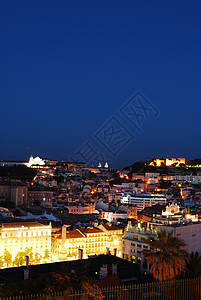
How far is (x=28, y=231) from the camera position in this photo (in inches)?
1125

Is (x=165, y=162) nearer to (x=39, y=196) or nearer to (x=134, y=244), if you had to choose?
(x=39, y=196)

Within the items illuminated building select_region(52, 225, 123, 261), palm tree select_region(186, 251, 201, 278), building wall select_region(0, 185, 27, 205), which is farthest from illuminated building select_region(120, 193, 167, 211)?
palm tree select_region(186, 251, 201, 278)

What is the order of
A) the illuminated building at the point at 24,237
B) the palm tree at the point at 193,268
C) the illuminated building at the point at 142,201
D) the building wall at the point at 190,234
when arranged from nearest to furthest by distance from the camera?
the palm tree at the point at 193,268
the building wall at the point at 190,234
the illuminated building at the point at 24,237
the illuminated building at the point at 142,201

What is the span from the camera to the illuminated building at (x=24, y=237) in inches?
1083

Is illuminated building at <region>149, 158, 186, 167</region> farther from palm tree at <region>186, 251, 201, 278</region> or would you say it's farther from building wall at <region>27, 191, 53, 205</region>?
palm tree at <region>186, 251, 201, 278</region>

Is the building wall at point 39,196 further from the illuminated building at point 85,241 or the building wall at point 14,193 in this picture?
the illuminated building at point 85,241

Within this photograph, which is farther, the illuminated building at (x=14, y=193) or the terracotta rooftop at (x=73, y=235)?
the illuminated building at (x=14, y=193)

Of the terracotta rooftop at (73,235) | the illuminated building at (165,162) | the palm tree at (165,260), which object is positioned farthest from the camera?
the illuminated building at (165,162)

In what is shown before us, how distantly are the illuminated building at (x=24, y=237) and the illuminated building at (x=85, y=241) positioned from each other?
3.11 ft

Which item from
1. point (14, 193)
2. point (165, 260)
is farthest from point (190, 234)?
point (14, 193)

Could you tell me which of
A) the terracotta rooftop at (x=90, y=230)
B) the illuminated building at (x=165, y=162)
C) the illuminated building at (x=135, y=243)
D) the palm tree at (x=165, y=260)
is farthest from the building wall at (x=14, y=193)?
the illuminated building at (x=165, y=162)

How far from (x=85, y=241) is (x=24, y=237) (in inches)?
185

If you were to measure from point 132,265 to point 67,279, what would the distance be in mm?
10944

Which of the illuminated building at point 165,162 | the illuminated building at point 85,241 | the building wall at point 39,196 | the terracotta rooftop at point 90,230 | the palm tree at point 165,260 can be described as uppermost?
the illuminated building at point 165,162
